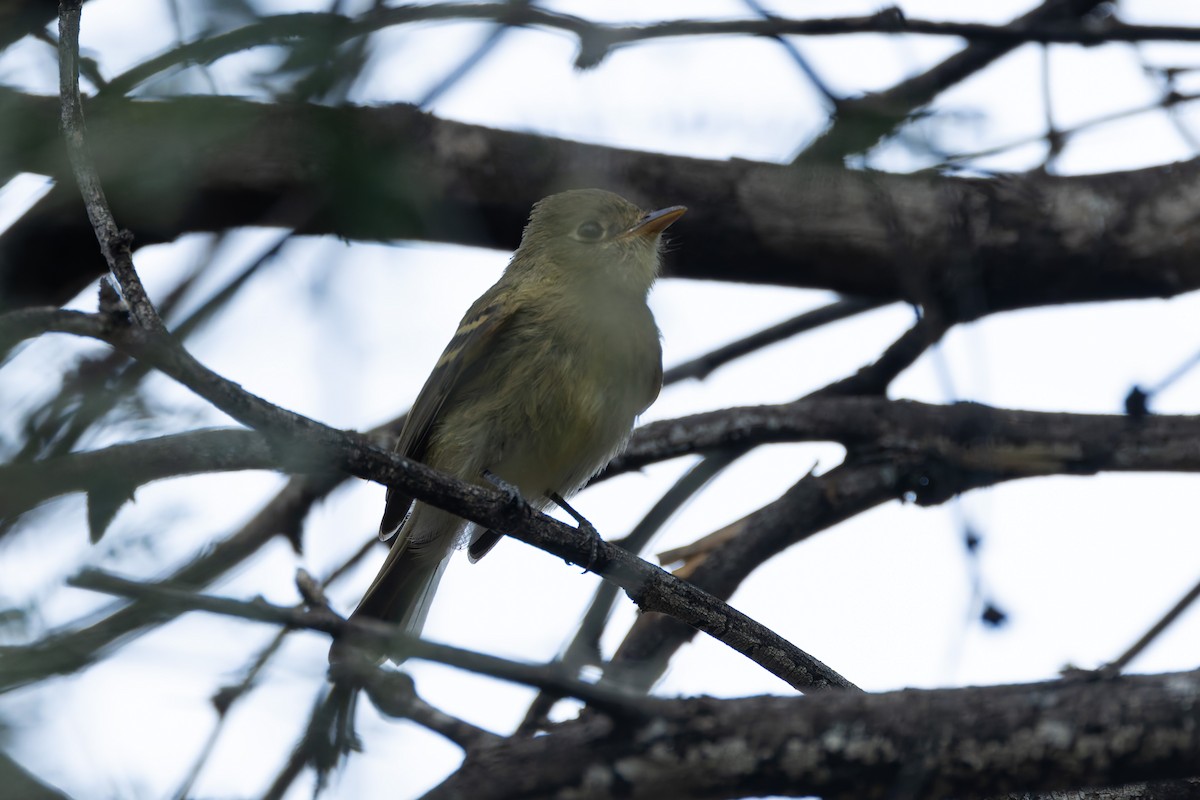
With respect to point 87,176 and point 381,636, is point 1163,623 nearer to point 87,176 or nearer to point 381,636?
point 381,636

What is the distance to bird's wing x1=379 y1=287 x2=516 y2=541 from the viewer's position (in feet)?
17.2

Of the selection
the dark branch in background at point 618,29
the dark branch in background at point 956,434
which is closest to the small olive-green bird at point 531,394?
the dark branch in background at point 956,434

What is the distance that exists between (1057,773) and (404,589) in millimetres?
3700

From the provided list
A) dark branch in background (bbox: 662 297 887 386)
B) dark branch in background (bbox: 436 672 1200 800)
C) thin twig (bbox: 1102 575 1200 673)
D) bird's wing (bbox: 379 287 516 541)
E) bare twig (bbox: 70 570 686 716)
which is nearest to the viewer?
bare twig (bbox: 70 570 686 716)

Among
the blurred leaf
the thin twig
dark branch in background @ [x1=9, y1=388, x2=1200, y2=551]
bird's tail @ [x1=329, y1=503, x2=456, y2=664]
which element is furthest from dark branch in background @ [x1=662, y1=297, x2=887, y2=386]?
the blurred leaf

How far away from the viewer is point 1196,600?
4.69m

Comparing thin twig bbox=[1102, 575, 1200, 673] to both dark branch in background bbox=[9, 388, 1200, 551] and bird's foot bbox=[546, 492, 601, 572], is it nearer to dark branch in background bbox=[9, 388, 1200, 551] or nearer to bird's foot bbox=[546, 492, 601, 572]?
dark branch in background bbox=[9, 388, 1200, 551]

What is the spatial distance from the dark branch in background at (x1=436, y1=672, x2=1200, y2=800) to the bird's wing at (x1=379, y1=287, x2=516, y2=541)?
2920mm

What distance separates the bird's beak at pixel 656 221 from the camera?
5438 millimetres

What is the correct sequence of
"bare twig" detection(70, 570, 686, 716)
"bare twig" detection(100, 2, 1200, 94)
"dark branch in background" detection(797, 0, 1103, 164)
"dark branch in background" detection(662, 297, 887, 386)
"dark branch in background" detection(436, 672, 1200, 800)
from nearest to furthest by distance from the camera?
"bare twig" detection(70, 570, 686, 716) → "dark branch in background" detection(436, 672, 1200, 800) → "bare twig" detection(100, 2, 1200, 94) → "dark branch in background" detection(797, 0, 1103, 164) → "dark branch in background" detection(662, 297, 887, 386)

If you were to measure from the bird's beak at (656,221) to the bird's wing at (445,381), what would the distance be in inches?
28.3

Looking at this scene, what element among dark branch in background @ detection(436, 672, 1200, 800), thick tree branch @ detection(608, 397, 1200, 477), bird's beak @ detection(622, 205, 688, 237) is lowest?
dark branch in background @ detection(436, 672, 1200, 800)

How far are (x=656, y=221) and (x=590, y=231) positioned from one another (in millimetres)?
621

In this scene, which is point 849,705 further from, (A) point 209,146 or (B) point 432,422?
(B) point 432,422
